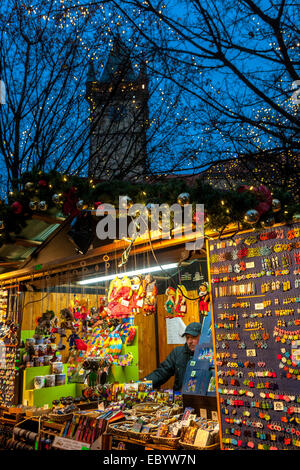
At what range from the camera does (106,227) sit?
3.96m

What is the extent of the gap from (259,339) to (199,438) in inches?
39.8

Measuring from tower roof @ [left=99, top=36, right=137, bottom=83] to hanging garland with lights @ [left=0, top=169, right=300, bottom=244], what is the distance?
3.71m

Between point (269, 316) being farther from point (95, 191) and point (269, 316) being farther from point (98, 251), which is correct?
point (98, 251)

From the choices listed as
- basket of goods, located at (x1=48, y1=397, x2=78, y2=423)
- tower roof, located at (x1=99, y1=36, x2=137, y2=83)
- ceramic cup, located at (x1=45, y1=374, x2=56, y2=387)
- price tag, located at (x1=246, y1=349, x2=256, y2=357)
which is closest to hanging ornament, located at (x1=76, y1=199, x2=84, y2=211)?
price tag, located at (x1=246, y1=349, x2=256, y2=357)

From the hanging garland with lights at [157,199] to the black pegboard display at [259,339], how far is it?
8.7 inches

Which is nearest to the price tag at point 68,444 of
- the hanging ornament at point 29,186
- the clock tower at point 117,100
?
the hanging ornament at point 29,186

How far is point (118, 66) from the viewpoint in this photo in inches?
256

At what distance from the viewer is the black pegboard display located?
9.29 ft

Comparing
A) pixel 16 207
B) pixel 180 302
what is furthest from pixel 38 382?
pixel 16 207

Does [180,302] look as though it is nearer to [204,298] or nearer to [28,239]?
[204,298]

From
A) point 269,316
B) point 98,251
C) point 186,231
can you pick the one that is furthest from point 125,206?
point 98,251

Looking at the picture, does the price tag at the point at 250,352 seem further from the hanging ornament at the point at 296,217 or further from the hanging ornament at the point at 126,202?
the hanging ornament at the point at 126,202

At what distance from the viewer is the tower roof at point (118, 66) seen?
245 inches

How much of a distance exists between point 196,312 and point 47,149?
5.20m
